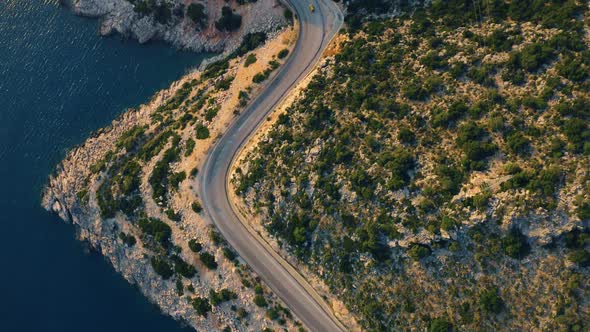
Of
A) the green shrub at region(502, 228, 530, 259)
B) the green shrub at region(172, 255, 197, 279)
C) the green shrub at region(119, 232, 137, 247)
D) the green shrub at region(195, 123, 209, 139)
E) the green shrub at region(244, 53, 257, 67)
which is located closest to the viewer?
the green shrub at region(502, 228, 530, 259)

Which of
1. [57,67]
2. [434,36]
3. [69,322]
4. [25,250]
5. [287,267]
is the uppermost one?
[434,36]

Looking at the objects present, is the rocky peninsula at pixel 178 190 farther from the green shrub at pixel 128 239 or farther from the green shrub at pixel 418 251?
the green shrub at pixel 418 251

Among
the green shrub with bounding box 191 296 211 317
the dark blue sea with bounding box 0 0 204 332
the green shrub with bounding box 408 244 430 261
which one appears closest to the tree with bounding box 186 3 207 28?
the dark blue sea with bounding box 0 0 204 332

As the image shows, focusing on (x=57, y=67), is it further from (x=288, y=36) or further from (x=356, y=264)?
(x=356, y=264)

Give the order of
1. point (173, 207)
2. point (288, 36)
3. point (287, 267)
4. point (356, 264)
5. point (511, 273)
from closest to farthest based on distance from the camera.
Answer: point (511, 273) < point (356, 264) < point (287, 267) < point (173, 207) < point (288, 36)

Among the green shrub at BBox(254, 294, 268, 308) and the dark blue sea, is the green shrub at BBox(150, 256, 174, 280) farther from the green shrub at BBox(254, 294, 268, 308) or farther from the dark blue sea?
the green shrub at BBox(254, 294, 268, 308)

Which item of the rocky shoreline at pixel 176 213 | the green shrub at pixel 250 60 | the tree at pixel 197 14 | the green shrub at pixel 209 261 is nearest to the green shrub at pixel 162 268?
the rocky shoreline at pixel 176 213

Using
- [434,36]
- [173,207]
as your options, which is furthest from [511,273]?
[173,207]

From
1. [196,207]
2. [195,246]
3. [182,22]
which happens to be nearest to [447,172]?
[196,207]
